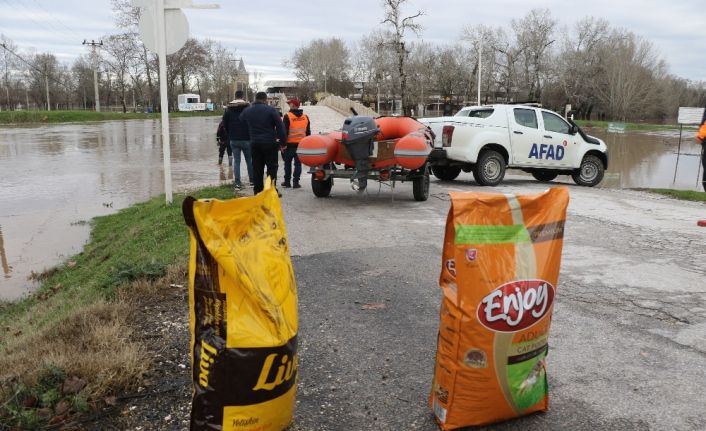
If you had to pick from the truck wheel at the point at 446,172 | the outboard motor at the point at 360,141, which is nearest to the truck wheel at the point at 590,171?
the truck wheel at the point at 446,172

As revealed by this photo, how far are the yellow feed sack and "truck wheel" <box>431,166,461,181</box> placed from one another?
11.5 metres

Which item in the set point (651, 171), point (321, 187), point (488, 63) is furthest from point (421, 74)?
point (321, 187)

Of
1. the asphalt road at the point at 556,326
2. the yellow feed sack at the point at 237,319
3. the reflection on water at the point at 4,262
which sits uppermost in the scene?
the yellow feed sack at the point at 237,319

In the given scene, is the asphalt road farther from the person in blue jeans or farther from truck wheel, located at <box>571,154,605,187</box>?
truck wheel, located at <box>571,154,605,187</box>

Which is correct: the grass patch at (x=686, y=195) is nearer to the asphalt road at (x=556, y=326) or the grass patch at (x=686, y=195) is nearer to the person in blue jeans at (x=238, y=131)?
the asphalt road at (x=556, y=326)

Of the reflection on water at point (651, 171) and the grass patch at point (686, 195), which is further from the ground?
the grass patch at point (686, 195)

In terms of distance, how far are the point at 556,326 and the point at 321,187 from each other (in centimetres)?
692

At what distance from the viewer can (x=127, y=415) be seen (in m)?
3.13

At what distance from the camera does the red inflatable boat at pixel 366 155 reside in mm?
9570

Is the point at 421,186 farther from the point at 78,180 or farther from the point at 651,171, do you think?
the point at 651,171

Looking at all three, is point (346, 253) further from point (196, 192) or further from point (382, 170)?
point (196, 192)

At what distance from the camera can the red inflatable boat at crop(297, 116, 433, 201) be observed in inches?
377

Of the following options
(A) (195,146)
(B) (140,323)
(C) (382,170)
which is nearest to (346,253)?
(B) (140,323)

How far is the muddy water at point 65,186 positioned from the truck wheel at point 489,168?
239 inches
